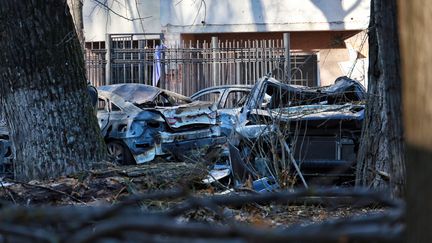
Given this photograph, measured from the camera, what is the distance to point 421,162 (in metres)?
1.55

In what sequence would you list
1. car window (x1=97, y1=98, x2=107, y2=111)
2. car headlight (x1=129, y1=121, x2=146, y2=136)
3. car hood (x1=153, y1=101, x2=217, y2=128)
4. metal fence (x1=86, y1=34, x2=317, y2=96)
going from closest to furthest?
car headlight (x1=129, y1=121, x2=146, y2=136)
car hood (x1=153, y1=101, x2=217, y2=128)
car window (x1=97, y1=98, x2=107, y2=111)
metal fence (x1=86, y1=34, x2=317, y2=96)

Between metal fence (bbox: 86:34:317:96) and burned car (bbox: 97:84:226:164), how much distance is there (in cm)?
618

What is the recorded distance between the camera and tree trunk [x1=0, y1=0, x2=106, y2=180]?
24.6ft

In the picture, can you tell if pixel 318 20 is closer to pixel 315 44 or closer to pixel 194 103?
pixel 315 44

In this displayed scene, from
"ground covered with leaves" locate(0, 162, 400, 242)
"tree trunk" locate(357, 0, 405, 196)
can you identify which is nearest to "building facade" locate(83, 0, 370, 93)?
"tree trunk" locate(357, 0, 405, 196)

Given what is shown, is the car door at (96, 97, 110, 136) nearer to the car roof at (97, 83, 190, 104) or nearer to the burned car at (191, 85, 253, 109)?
the car roof at (97, 83, 190, 104)

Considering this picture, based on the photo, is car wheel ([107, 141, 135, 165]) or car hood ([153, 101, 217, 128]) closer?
car wheel ([107, 141, 135, 165])

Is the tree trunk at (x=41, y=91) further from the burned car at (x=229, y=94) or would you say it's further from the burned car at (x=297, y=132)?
the burned car at (x=229, y=94)

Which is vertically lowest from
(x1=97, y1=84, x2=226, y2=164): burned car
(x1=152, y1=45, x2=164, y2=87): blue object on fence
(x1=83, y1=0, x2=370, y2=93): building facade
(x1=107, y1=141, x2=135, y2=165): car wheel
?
(x1=107, y1=141, x2=135, y2=165): car wheel

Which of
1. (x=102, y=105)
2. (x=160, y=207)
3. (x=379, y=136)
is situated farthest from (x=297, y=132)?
(x=102, y=105)

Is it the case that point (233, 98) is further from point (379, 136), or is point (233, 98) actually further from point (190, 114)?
point (379, 136)

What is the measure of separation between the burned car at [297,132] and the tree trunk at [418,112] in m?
5.35

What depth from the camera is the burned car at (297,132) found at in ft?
24.7

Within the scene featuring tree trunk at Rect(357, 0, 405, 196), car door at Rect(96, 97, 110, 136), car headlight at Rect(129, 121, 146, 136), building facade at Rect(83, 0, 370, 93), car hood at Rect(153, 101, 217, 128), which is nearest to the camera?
tree trunk at Rect(357, 0, 405, 196)
